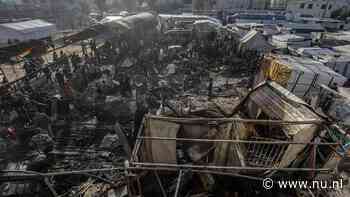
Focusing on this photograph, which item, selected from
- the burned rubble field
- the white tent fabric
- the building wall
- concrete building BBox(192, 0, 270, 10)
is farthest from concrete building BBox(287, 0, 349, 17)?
the white tent fabric

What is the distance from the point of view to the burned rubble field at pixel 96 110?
5598mm

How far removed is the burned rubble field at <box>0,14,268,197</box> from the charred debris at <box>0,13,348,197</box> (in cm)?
4

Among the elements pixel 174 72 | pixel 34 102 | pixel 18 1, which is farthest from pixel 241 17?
pixel 18 1

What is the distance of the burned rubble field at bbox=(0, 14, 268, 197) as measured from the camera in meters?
5.60

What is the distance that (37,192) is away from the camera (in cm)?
560

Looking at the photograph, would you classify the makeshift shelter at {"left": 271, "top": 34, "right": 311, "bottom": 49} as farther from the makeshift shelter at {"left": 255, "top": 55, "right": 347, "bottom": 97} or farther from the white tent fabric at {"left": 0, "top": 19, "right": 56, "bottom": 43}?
the white tent fabric at {"left": 0, "top": 19, "right": 56, "bottom": 43}

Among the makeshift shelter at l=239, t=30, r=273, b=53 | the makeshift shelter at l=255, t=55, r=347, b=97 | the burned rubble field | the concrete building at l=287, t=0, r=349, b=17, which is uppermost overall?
the concrete building at l=287, t=0, r=349, b=17

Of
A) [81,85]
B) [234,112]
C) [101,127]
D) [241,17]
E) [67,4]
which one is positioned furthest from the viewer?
[67,4]

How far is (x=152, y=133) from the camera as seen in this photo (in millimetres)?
5324

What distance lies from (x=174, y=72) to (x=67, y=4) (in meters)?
36.6

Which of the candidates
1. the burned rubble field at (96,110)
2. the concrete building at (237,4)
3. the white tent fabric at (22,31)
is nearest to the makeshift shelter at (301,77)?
the burned rubble field at (96,110)

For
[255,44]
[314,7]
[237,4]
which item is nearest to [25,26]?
[255,44]

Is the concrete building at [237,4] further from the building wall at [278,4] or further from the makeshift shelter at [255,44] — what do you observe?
the makeshift shelter at [255,44]

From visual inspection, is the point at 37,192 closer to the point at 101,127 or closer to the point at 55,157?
the point at 55,157
